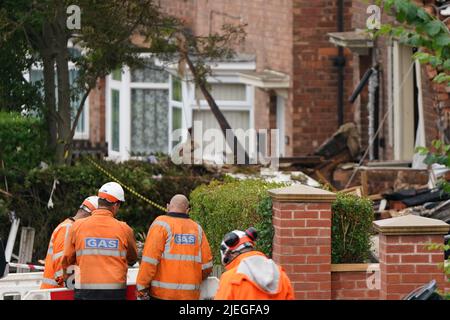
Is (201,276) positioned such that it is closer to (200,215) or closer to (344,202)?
(344,202)

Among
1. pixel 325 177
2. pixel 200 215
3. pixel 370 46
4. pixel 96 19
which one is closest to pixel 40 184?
pixel 96 19

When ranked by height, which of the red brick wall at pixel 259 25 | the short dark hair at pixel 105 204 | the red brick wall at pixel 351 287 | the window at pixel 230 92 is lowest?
the red brick wall at pixel 351 287

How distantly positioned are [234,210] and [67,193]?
235 inches

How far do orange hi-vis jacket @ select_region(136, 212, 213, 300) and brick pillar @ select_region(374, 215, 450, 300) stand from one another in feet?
5.45

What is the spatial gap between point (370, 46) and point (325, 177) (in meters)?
2.61

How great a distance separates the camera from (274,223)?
535 inches

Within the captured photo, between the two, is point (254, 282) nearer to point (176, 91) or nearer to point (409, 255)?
point (409, 255)

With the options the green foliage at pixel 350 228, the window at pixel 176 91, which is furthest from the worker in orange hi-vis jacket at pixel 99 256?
the window at pixel 176 91

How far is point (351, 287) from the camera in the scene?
1358 cm

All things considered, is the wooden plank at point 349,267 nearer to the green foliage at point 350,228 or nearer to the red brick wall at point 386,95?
the green foliage at point 350,228

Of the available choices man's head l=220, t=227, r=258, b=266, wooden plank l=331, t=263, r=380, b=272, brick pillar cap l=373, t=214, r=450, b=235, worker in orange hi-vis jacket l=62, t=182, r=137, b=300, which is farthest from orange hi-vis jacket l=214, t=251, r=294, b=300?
wooden plank l=331, t=263, r=380, b=272

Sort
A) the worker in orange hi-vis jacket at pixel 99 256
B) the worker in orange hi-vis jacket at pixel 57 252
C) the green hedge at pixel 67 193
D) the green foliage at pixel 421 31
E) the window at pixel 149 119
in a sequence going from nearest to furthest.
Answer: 1. the green foliage at pixel 421 31
2. the worker in orange hi-vis jacket at pixel 99 256
3. the worker in orange hi-vis jacket at pixel 57 252
4. the green hedge at pixel 67 193
5. the window at pixel 149 119

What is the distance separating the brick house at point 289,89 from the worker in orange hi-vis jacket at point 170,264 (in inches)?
285

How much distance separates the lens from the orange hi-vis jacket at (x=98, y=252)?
40.3 ft
